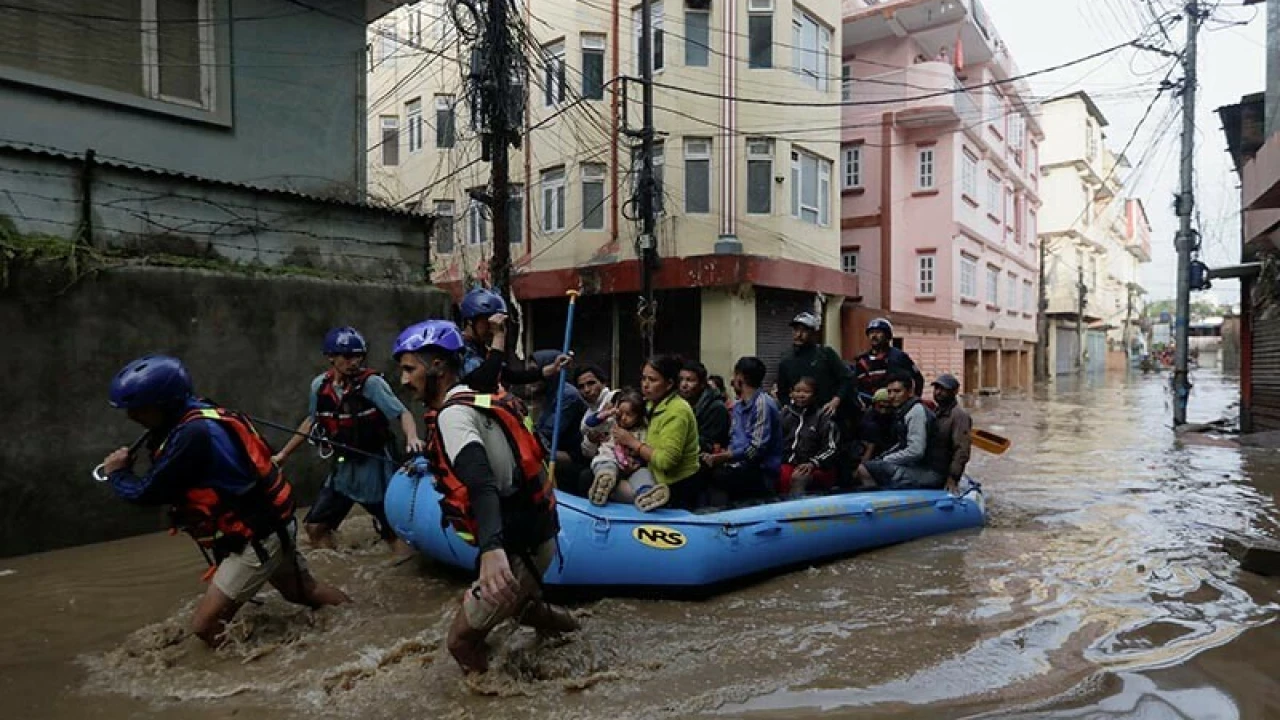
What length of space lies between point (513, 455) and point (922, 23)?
21.6 m

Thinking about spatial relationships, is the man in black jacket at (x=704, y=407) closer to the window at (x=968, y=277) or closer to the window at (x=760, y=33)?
the window at (x=760, y=33)

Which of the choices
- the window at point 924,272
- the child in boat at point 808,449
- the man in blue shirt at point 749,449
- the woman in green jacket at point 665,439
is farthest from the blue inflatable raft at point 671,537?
the window at point 924,272

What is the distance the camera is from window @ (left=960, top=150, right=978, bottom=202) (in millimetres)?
23031

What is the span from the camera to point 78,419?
20.5 feet

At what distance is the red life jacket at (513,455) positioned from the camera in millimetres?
3146

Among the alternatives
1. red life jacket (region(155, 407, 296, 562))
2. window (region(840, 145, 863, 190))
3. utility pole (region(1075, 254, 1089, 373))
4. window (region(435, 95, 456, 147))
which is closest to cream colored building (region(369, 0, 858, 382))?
window (region(435, 95, 456, 147))

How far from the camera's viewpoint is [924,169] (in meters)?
22.4

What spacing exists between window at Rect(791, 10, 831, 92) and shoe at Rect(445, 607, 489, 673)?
16.3m

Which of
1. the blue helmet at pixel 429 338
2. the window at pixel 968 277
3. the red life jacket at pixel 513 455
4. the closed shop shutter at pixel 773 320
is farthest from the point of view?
the window at pixel 968 277

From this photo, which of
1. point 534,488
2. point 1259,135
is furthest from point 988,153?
point 534,488

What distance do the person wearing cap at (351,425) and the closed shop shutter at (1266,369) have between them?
1416cm

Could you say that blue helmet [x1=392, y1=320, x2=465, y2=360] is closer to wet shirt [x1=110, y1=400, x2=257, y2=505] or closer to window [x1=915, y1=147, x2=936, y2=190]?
wet shirt [x1=110, y1=400, x2=257, y2=505]

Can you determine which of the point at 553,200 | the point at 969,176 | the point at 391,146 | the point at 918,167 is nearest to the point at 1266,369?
the point at 918,167

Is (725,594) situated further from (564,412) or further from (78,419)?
(78,419)
